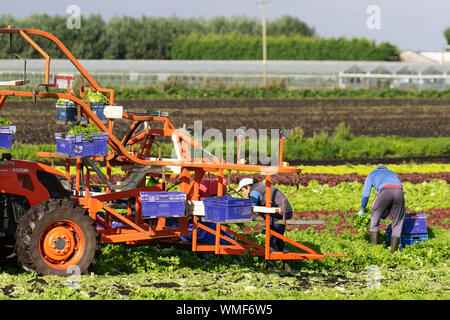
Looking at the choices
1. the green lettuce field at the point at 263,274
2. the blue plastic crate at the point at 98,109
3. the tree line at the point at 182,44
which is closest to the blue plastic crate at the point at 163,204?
the green lettuce field at the point at 263,274

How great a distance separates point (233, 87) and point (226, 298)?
49453 mm

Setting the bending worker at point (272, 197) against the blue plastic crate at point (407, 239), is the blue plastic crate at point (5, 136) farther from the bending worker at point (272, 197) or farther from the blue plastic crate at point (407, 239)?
the blue plastic crate at point (407, 239)

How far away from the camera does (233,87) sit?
57.9 metres

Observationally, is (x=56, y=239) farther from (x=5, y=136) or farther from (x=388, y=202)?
(x=388, y=202)

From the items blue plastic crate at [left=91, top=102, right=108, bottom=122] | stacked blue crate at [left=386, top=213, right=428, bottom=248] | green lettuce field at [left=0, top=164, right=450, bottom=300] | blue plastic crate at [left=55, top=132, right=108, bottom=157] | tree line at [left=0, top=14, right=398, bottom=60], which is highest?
tree line at [left=0, top=14, right=398, bottom=60]

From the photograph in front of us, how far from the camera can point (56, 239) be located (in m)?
9.64

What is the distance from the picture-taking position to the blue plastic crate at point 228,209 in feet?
32.1

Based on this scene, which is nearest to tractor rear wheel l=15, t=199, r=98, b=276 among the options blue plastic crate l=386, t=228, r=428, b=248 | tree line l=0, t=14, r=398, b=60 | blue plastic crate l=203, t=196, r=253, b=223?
blue plastic crate l=203, t=196, r=253, b=223

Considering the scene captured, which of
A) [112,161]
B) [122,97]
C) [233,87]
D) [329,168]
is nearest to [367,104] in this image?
[233,87]

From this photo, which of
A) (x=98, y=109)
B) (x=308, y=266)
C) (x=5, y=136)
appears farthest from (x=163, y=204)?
(x=308, y=266)

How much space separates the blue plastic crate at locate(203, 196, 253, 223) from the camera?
980 cm

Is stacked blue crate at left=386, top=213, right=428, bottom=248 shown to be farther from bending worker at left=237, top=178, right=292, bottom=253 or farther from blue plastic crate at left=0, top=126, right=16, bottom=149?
blue plastic crate at left=0, top=126, right=16, bottom=149

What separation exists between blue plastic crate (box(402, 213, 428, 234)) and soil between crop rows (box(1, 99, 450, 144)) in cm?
1764

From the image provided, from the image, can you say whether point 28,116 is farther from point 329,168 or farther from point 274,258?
point 274,258
